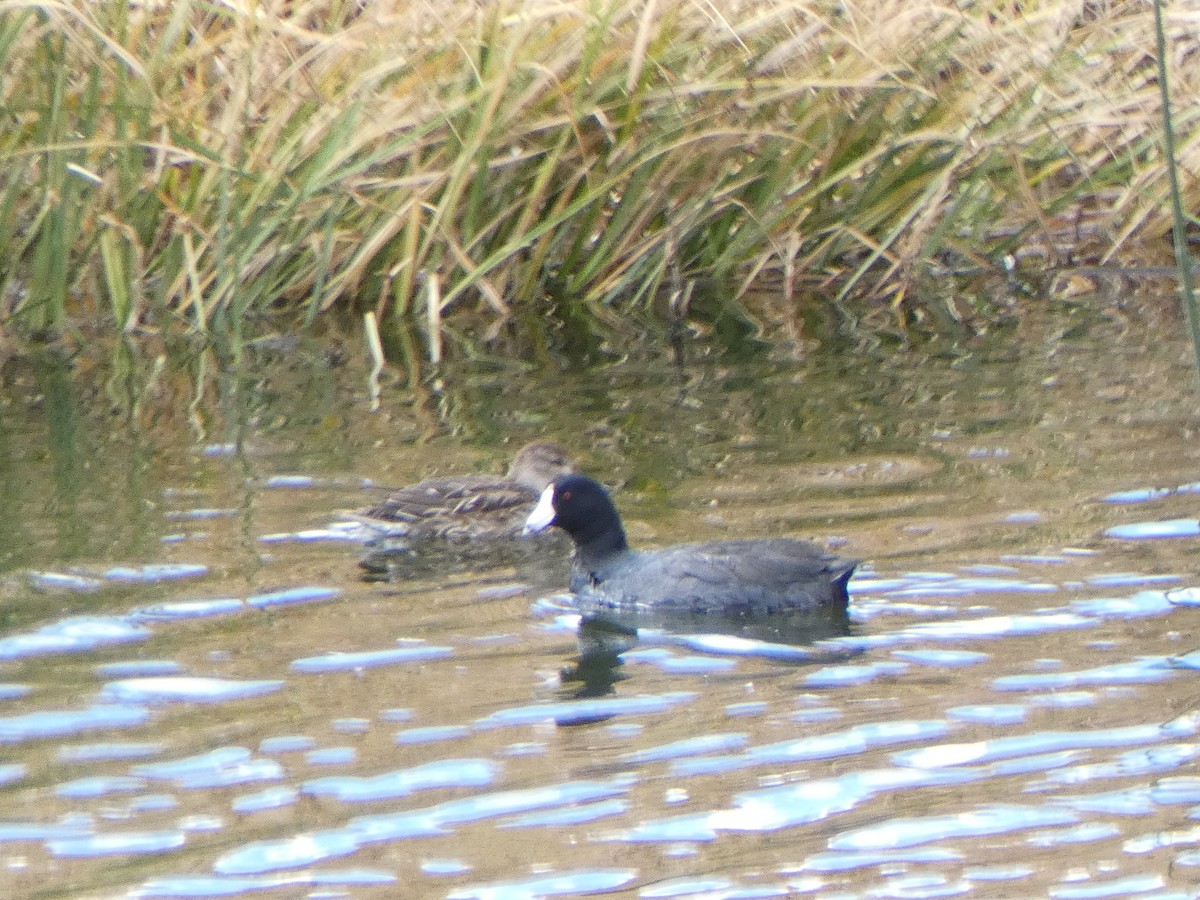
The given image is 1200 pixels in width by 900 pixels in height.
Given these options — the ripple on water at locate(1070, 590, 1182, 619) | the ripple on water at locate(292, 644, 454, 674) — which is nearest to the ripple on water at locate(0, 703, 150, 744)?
the ripple on water at locate(292, 644, 454, 674)

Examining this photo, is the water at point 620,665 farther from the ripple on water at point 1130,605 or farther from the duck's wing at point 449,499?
the duck's wing at point 449,499

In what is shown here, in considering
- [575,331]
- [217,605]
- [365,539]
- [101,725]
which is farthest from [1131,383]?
[101,725]

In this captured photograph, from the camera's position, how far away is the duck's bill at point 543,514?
7629 mm

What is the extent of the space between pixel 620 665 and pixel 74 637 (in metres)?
1.64

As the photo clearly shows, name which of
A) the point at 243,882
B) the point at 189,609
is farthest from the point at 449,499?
the point at 243,882

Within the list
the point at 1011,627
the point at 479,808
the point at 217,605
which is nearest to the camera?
the point at 479,808

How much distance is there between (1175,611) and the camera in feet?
21.1

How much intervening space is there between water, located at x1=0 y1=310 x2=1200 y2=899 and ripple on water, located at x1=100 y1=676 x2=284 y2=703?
0.8 inches

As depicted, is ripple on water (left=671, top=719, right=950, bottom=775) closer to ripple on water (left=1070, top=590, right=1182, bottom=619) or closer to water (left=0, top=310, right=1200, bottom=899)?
water (left=0, top=310, right=1200, bottom=899)

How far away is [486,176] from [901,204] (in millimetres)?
2438

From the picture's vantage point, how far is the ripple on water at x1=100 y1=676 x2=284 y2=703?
5.99 metres

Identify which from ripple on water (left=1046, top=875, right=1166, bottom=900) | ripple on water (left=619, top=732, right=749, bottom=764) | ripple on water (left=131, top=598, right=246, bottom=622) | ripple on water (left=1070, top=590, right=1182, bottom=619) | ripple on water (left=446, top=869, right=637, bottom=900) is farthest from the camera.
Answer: ripple on water (left=131, top=598, right=246, bottom=622)

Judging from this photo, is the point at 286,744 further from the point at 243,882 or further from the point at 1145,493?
the point at 1145,493

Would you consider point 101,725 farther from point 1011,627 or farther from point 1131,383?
point 1131,383
